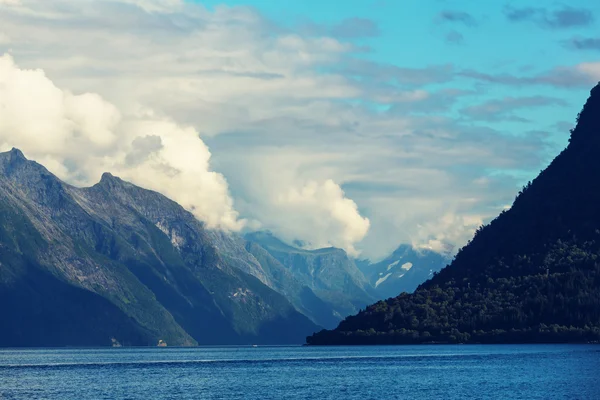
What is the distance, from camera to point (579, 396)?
19638 centimetres

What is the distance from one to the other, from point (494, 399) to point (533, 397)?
7507 mm

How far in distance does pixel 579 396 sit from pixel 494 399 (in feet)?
52.2

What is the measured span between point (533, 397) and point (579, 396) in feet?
28.2

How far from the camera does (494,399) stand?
19925 centimetres

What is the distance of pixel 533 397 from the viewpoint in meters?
199
